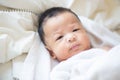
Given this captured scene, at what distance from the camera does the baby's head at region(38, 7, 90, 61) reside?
3.91ft

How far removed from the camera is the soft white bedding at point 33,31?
1173 mm

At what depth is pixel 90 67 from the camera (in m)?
0.99

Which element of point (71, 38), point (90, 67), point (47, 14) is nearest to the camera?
point (90, 67)

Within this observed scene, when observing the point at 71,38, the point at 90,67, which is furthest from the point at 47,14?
the point at 90,67

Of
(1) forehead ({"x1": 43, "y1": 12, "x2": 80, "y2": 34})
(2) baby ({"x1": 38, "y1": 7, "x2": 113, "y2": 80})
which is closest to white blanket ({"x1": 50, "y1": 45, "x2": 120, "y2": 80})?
(2) baby ({"x1": 38, "y1": 7, "x2": 113, "y2": 80})

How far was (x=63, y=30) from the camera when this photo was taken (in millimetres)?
1247

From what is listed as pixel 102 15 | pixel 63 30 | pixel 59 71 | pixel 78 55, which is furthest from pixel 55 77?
pixel 102 15

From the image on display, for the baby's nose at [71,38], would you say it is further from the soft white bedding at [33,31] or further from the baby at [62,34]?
the soft white bedding at [33,31]

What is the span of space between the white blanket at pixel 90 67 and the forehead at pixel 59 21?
195mm

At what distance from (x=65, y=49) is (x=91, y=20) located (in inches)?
10.6

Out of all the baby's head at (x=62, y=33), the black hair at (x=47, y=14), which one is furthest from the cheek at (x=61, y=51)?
the black hair at (x=47, y=14)

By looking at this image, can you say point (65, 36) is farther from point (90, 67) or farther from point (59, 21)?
point (90, 67)

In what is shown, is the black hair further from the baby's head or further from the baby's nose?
the baby's nose

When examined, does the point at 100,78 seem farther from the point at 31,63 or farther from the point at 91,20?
the point at 91,20
